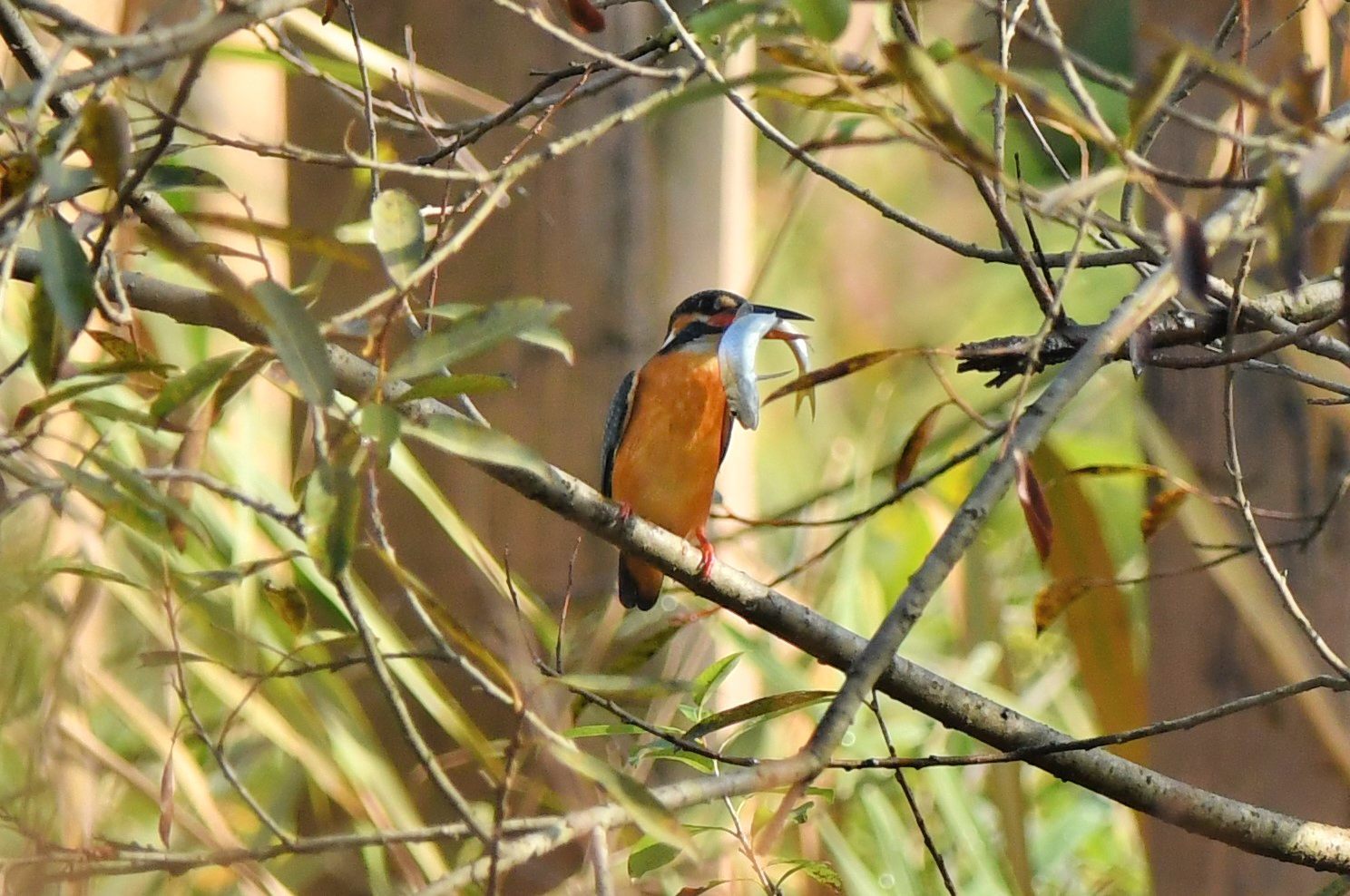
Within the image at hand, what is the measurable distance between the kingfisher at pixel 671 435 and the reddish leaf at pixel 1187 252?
2.04 meters

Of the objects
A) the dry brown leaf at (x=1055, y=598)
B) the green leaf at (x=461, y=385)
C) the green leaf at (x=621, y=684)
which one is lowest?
the dry brown leaf at (x=1055, y=598)

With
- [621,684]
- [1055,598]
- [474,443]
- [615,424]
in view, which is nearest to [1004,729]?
[1055,598]

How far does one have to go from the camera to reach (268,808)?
2.84 metres

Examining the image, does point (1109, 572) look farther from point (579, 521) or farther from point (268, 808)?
point (268, 808)

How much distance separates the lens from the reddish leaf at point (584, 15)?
115 centimetres

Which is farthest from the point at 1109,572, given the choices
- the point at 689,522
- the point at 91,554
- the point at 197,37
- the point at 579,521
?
the point at 197,37

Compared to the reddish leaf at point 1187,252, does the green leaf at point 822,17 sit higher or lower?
higher

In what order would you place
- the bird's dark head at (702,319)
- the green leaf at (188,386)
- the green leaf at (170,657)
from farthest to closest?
the bird's dark head at (702,319) → the green leaf at (170,657) → the green leaf at (188,386)

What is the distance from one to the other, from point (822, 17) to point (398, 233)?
0.33 metres

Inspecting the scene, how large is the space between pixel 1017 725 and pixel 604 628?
1.45 m

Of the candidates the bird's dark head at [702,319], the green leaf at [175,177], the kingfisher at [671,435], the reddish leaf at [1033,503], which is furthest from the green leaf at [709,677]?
the kingfisher at [671,435]

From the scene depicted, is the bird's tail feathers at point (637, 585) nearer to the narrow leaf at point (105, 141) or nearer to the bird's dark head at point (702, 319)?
the bird's dark head at point (702, 319)

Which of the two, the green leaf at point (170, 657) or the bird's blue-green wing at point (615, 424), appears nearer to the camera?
the green leaf at point (170, 657)

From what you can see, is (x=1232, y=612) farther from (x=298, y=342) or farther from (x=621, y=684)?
(x=298, y=342)
